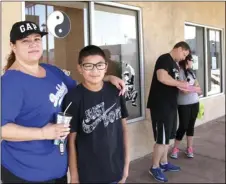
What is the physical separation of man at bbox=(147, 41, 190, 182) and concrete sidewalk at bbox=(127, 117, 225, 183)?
0.23 metres

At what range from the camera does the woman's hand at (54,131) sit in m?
1.58

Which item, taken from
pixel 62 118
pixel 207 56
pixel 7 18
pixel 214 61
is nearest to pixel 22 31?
pixel 62 118

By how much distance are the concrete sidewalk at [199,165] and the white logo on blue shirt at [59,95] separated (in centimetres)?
233

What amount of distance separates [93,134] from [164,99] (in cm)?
198

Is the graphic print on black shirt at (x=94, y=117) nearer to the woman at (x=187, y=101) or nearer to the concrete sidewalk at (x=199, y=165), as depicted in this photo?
the concrete sidewalk at (x=199, y=165)

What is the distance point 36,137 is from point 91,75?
51cm

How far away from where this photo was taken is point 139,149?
471 centimetres

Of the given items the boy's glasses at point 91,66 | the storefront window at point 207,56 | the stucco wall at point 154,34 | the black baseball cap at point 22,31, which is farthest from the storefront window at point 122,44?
the black baseball cap at point 22,31

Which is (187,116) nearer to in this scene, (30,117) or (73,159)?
(73,159)

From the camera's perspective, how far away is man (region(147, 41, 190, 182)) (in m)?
3.60

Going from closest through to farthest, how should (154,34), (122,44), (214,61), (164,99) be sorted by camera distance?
(164,99)
(122,44)
(154,34)
(214,61)

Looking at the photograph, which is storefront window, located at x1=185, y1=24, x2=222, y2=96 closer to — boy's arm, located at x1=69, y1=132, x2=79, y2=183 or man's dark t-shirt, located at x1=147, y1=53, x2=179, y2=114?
man's dark t-shirt, located at x1=147, y1=53, x2=179, y2=114

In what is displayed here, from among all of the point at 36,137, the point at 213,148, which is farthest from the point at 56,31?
the point at 213,148

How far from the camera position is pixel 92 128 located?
184cm
